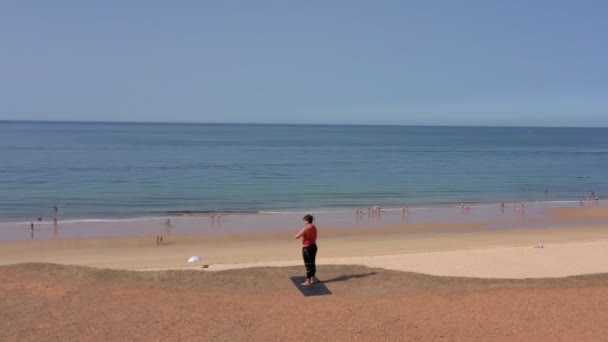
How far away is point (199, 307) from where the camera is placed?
8.59m

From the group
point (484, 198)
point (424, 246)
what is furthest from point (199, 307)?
point (484, 198)

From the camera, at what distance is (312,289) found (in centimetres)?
983

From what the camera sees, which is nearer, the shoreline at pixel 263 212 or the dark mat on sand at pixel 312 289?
the dark mat on sand at pixel 312 289

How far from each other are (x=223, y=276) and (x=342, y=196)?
23696 mm

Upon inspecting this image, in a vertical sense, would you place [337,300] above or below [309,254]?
below

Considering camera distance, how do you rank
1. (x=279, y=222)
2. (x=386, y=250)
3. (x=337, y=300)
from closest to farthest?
(x=337, y=300) → (x=386, y=250) → (x=279, y=222)

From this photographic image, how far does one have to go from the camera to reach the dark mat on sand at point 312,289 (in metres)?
9.58

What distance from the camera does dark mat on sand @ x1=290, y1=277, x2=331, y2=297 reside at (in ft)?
31.4

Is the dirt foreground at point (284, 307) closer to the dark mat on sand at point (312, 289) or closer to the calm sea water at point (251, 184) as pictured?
the dark mat on sand at point (312, 289)

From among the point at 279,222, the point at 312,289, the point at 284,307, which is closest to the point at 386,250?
the point at 279,222

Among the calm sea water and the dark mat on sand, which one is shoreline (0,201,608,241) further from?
the dark mat on sand

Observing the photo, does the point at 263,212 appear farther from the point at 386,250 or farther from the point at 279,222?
the point at 386,250

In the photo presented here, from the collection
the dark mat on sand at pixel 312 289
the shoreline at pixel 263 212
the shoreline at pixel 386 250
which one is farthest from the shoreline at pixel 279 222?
the dark mat on sand at pixel 312 289

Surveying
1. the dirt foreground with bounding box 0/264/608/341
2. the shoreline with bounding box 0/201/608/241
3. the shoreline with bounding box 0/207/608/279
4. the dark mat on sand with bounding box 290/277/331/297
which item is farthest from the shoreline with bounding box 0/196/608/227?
the dark mat on sand with bounding box 290/277/331/297
